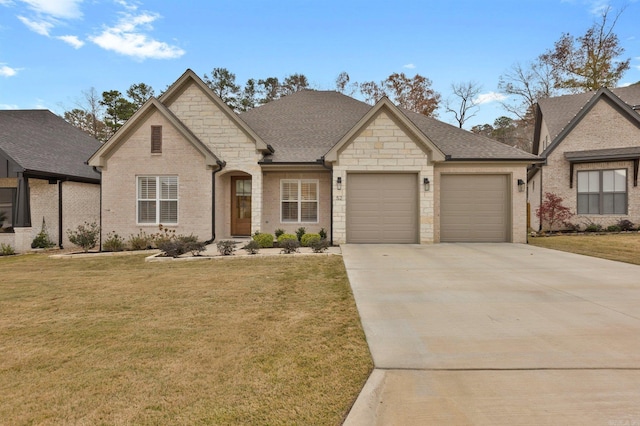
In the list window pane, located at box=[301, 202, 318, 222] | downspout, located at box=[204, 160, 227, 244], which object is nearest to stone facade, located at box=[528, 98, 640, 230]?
window pane, located at box=[301, 202, 318, 222]

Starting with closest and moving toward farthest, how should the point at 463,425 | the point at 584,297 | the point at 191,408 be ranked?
the point at 463,425 < the point at 191,408 < the point at 584,297

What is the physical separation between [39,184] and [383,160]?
1463 centimetres

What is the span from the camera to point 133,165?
42.4ft

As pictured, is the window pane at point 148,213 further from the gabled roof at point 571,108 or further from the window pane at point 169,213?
the gabled roof at point 571,108

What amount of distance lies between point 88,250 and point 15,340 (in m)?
10.0

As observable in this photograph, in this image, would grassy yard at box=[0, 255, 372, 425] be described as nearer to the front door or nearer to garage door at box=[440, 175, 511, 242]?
the front door

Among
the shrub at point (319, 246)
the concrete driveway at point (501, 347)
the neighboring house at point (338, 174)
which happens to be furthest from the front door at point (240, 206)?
the concrete driveway at point (501, 347)

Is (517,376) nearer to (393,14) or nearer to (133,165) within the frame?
(133,165)

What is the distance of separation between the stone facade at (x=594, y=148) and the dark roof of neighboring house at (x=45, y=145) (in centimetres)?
2423

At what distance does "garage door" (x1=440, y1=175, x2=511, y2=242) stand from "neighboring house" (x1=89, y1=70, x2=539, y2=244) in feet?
0.13

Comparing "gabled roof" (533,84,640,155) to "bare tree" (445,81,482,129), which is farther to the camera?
"bare tree" (445,81,482,129)

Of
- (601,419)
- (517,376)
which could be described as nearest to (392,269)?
(517,376)

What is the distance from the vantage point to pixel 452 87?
32.3 m

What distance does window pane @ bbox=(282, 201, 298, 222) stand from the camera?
46.2 feet
